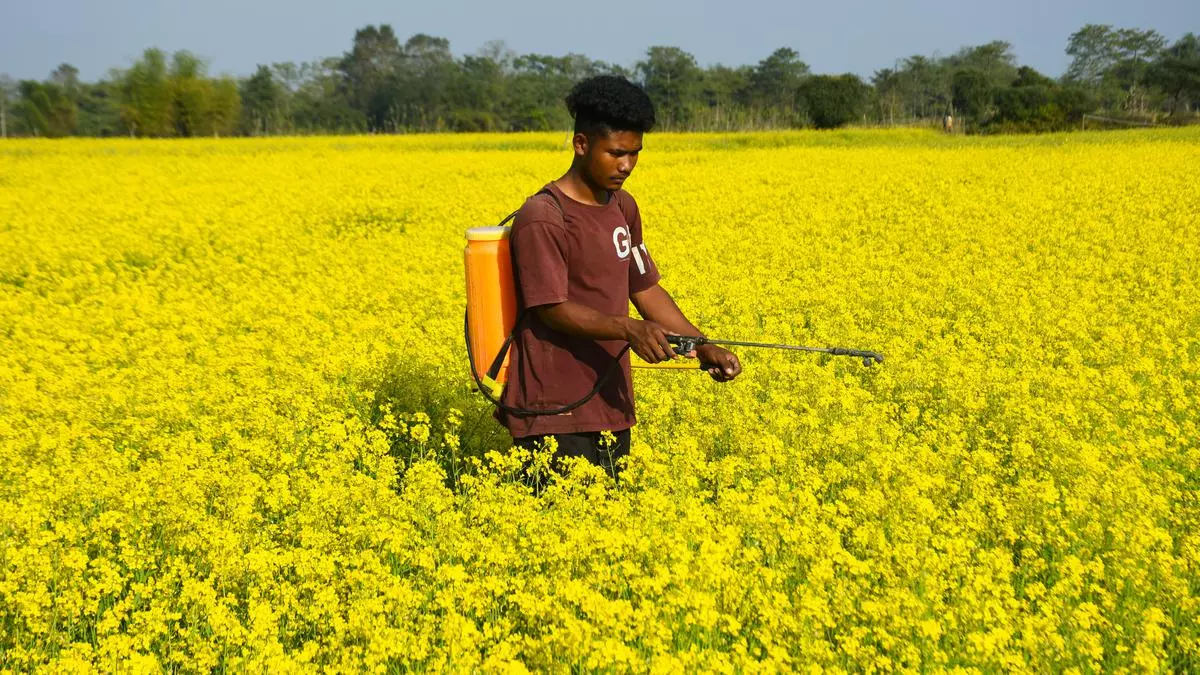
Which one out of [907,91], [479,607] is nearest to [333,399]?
[479,607]

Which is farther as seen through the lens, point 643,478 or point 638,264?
point 643,478

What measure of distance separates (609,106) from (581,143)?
0.20 m

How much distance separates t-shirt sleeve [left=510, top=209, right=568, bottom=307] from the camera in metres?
3.31

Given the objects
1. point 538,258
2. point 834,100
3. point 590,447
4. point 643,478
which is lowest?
point 643,478

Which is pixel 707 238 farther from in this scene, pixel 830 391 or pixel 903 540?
pixel 903 540

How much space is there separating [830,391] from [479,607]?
2.81m

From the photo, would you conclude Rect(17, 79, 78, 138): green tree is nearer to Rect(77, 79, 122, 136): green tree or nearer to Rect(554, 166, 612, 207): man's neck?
Rect(77, 79, 122, 136): green tree

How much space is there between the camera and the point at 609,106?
3203mm

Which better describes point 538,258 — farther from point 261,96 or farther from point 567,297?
point 261,96

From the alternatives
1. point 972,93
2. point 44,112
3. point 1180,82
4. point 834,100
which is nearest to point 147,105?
point 44,112

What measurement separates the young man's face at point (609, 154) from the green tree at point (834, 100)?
140ft

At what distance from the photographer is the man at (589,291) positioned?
10.8ft

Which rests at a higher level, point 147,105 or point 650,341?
point 147,105

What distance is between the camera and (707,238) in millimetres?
11359
